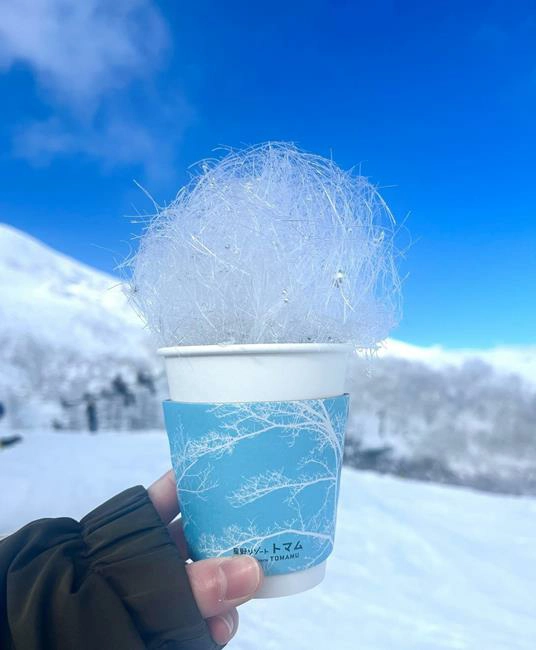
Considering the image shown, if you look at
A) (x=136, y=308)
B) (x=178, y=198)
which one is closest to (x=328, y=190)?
(x=178, y=198)

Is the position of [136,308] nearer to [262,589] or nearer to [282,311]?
[282,311]

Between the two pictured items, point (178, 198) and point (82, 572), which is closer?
point (82, 572)

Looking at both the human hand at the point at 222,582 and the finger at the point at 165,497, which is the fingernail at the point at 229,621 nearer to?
the human hand at the point at 222,582

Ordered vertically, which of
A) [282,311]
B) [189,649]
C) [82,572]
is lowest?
[189,649]

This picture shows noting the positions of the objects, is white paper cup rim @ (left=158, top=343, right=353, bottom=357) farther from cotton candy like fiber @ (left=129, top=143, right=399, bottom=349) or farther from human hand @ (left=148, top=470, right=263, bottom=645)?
human hand @ (left=148, top=470, right=263, bottom=645)

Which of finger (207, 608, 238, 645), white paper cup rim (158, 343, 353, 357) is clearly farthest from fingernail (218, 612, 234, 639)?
white paper cup rim (158, 343, 353, 357)

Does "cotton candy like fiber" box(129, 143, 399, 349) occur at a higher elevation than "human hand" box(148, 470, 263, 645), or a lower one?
higher

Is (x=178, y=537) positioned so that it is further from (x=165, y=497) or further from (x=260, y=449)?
(x=260, y=449)
